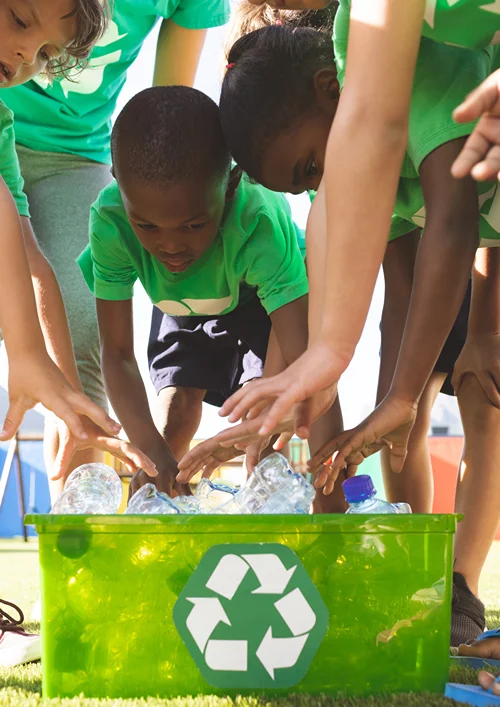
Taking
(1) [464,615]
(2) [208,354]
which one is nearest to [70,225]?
(2) [208,354]

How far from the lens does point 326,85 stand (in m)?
1.64

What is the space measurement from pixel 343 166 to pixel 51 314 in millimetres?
774

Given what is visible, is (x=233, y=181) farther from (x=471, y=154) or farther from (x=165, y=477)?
(x=471, y=154)

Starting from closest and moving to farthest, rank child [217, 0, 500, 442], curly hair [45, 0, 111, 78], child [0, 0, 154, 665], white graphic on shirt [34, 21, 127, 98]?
child [217, 0, 500, 442], child [0, 0, 154, 665], curly hair [45, 0, 111, 78], white graphic on shirt [34, 21, 127, 98]

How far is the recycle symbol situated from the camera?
0.91m

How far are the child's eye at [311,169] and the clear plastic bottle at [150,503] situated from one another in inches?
28.6

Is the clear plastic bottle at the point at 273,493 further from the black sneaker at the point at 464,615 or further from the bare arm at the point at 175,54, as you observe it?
the bare arm at the point at 175,54

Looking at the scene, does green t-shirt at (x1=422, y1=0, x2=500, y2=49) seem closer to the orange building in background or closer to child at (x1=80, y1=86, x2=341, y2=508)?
child at (x1=80, y1=86, x2=341, y2=508)

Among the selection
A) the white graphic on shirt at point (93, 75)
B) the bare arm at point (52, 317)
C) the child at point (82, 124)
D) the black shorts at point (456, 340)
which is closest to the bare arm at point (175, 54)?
the child at point (82, 124)

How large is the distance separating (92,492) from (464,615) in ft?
2.10

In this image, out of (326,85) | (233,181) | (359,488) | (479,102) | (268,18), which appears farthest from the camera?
(268,18)

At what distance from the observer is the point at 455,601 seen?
1357mm

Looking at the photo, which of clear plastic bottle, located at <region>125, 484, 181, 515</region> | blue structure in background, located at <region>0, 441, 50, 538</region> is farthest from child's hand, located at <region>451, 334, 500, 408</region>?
blue structure in background, located at <region>0, 441, 50, 538</region>

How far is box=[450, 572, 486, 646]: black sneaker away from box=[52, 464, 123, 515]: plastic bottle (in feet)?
1.91
